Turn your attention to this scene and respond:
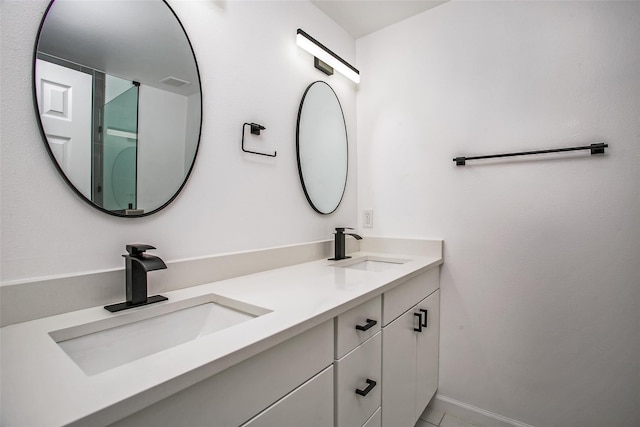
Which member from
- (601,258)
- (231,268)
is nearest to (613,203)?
(601,258)

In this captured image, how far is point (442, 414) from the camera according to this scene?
1.77 meters

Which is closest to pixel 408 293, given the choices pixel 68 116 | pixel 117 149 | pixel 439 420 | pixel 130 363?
pixel 439 420

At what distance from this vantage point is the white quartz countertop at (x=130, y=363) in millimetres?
459

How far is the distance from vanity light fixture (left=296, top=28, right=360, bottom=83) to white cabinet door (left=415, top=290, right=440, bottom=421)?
1436 millimetres

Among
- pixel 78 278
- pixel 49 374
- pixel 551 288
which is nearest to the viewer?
pixel 49 374

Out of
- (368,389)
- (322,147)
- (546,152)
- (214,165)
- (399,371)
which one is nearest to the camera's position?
(368,389)

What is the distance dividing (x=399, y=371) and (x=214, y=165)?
47.2 inches

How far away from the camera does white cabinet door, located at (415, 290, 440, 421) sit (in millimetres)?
1556

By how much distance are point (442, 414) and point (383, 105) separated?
1923 millimetres

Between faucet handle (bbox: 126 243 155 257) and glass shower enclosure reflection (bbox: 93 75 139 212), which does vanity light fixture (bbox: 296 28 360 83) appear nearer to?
glass shower enclosure reflection (bbox: 93 75 139 212)

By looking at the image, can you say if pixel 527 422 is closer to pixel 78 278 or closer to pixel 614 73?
pixel 614 73

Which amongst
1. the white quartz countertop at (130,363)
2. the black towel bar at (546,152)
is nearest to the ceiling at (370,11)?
the black towel bar at (546,152)

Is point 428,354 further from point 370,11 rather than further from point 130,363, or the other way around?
point 370,11

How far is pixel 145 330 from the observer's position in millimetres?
889
